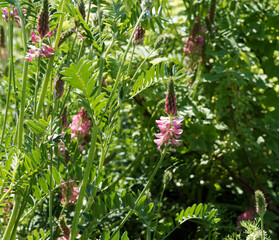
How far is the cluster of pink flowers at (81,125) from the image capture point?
1.46 m

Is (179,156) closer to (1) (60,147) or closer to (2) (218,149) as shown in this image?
(2) (218,149)

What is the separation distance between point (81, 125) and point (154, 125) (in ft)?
1.59

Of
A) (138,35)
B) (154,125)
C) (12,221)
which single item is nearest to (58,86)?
(138,35)

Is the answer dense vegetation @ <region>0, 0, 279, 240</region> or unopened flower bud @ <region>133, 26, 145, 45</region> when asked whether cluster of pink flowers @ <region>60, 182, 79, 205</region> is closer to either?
dense vegetation @ <region>0, 0, 279, 240</region>

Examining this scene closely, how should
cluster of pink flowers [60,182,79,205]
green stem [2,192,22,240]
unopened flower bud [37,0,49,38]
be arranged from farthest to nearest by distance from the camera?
1. cluster of pink flowers [60,182,79,205]
2. green stem [2,192,22,240]
3. unopened flower bud [37,0,49,38]

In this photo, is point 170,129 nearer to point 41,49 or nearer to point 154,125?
point 41,49

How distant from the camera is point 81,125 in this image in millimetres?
1474

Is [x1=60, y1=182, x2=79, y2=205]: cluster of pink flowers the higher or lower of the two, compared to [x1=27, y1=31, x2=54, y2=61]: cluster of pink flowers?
lower

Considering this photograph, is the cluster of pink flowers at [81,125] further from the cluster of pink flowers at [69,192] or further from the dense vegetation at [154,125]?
the cluster of pink flowers at [69,192]

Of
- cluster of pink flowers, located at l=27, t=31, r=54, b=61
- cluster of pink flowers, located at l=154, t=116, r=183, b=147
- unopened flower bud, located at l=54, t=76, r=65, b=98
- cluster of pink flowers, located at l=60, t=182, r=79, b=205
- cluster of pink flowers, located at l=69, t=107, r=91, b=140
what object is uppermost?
cluster of pink flowers, located at l=27, t=31, r=54, b=61

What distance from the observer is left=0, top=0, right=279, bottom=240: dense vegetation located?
1.24 metres

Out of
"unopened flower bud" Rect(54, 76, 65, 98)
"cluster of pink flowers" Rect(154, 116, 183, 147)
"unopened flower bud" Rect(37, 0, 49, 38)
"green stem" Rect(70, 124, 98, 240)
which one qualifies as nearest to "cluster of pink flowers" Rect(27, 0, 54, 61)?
"unopened flower bud" Rect(37, 0, 49, 38)

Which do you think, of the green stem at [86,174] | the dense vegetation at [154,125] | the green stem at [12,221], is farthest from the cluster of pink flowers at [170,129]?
the green stem at [12,221]

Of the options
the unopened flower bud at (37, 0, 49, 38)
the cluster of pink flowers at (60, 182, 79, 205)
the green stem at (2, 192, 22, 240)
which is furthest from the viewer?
the cluster of pink flowers at (60, 182, 79, 205)
